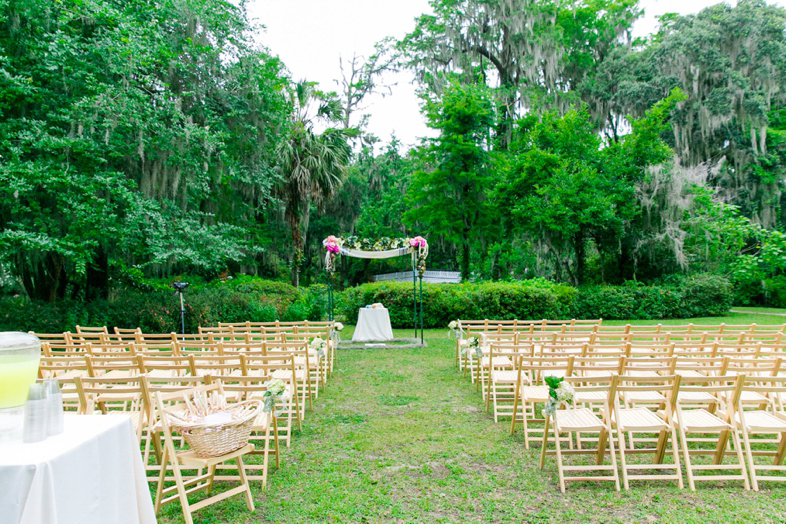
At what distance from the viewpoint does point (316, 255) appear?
82.5 ft

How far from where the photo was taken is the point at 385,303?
1413 cm

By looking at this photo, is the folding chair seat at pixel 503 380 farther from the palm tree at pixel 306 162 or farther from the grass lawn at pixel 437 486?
the palm tree at pixel 306 162

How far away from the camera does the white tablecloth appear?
11.5 metres

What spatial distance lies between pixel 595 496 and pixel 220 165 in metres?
11.2

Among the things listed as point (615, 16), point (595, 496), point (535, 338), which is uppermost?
point (615, 16)

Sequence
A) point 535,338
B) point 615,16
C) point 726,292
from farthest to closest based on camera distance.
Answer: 1. point 615,16
2. point 726,292
3. point 535,338

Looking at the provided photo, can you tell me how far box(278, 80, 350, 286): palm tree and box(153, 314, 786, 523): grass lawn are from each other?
42.0ft

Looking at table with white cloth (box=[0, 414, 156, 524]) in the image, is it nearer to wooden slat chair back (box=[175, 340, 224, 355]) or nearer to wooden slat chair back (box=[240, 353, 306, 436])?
wooden slat chair back (box=[240, 353, 306, 436])

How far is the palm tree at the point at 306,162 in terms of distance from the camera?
1755 centimetres

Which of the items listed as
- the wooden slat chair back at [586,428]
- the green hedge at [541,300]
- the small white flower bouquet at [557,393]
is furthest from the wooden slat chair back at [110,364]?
the green hedge at [541,300]

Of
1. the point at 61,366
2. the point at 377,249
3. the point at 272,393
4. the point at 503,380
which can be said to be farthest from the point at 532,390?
the point at 377,249

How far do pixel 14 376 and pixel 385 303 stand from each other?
12154 millimetres

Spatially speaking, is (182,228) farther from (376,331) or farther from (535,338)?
(535,338)

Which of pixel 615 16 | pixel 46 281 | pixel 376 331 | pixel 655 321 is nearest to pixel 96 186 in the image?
pixel 46 281
